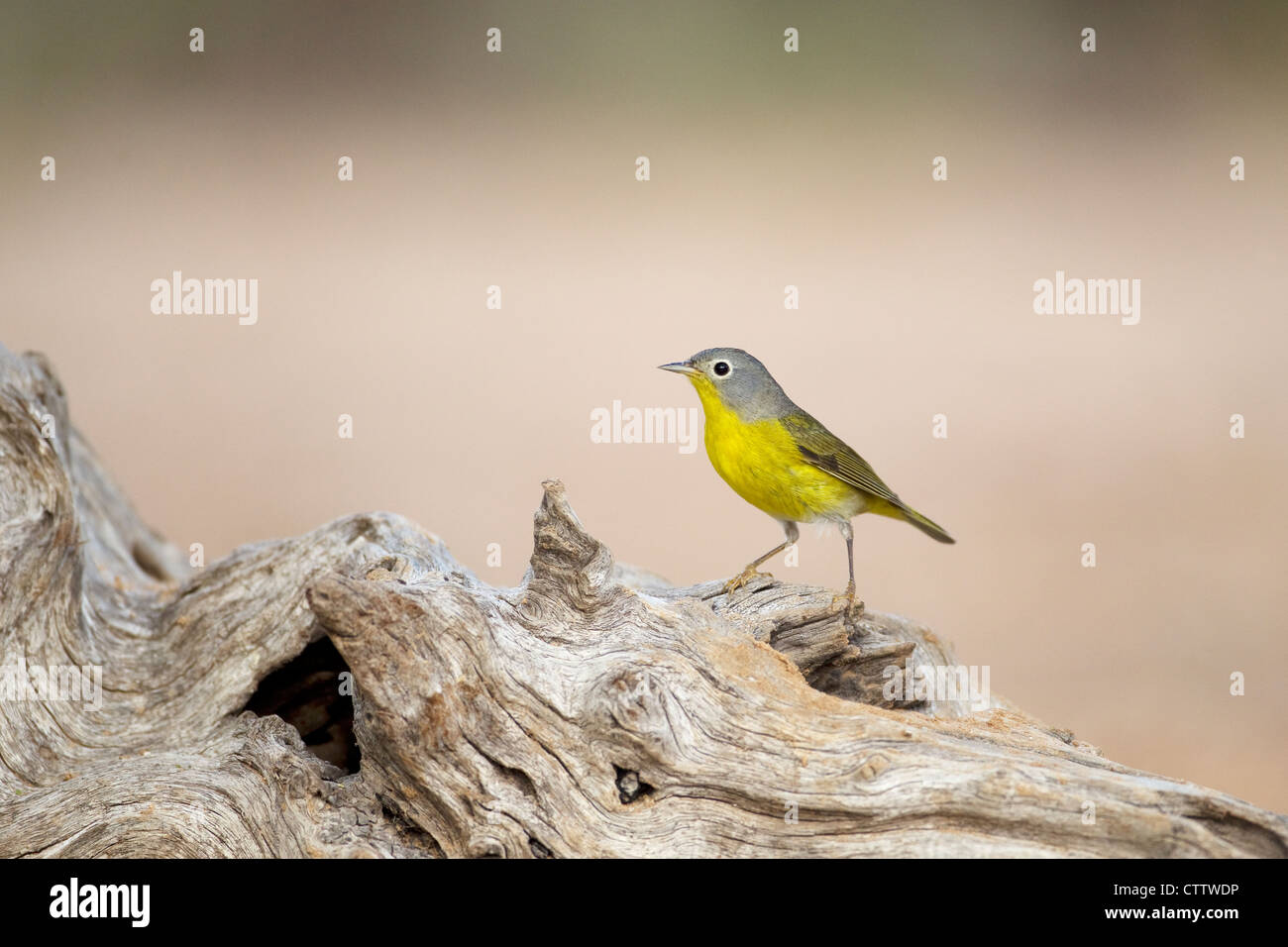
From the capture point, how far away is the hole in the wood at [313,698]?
4.83 meters

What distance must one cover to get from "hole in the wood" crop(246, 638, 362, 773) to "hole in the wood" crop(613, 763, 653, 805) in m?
1.58

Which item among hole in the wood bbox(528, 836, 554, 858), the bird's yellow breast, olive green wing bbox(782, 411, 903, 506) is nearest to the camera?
hole in the wood bbox(528, 836, 554, 858)

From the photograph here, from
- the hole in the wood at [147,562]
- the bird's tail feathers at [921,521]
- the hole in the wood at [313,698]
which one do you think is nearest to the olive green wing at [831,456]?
the bird's tail feathers at [921,521]

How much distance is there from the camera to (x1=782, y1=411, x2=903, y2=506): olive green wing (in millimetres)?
5297

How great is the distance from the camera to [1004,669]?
397 inches

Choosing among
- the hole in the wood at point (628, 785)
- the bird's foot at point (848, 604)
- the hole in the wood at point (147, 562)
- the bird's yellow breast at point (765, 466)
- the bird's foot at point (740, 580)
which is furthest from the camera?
the hole in the wood at point (147, 562)

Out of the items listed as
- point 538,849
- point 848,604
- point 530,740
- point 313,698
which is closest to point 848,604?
point 848,604

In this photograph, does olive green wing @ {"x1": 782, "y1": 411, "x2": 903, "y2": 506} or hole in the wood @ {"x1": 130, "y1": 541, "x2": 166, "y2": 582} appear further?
hole in the wood @ {"x1": 130, "y1": 541, "x2": 166, "y2": 582}

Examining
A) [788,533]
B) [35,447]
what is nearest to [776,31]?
[788,533]

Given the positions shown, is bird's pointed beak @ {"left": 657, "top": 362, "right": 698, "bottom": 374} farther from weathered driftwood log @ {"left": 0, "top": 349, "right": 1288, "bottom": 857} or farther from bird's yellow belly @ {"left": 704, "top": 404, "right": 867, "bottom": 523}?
weathered driftwood log @ {"left": 0, "top": 349, "right": 1288, "bottom": 857}

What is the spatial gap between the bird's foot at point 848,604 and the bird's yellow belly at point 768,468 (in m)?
0.53

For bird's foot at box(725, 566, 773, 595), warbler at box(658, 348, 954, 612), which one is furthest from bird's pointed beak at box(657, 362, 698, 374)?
bird's foot at box(725, 566, 773, 595)

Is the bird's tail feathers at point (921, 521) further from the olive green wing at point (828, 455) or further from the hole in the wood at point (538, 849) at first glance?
the hole in the wood at point (538, 849)

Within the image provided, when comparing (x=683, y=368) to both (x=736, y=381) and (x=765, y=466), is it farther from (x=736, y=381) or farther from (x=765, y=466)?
(x=765, y=466)
